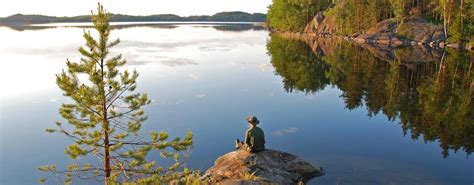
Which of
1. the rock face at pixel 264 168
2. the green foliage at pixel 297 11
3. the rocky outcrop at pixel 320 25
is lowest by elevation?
the rock face at pixel 264 168

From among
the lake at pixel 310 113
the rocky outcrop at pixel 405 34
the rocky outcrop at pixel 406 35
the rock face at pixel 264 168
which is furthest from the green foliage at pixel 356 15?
the rock face at pixel 264 168

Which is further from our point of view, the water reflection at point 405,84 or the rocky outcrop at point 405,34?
the rocky outcrop at point 405,34

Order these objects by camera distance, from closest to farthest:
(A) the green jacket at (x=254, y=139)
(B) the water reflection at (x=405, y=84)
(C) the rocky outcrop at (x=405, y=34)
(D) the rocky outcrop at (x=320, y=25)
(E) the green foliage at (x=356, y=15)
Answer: (A) the green jacket at (x=254, y=139) → (B) the water reflection at (x=405, y=84) → (C) the rocky outcrop at (x=405, y=34) → (E) the green foliage at (x=356, y=15) → (D) the rocky outcrop at (x=320, y=25)

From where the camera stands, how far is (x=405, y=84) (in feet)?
146

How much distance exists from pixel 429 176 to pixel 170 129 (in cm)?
1648

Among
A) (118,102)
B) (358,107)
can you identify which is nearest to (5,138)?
(118,102)

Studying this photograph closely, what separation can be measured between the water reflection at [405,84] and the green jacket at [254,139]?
11717mm

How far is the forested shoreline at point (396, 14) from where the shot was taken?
273ft

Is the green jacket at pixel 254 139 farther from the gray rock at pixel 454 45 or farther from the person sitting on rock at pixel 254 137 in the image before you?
the gray rock at pixel 454 45

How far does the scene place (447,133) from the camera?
27.0 meters

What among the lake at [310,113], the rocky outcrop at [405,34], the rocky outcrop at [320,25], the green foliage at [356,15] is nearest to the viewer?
the lake at [310,113]

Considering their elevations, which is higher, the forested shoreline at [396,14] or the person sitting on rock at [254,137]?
the forested shoreline at [396,14]

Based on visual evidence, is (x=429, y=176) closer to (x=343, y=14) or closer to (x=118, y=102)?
(x=118, y=102)

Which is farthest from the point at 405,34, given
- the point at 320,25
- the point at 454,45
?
the point at 320,25
